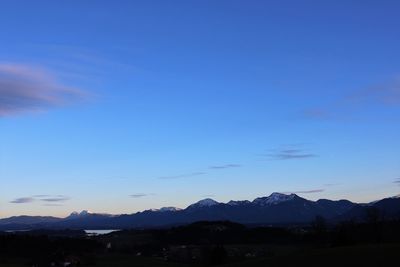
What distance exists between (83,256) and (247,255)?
4800 centimetres

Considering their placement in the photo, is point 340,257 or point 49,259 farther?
point 49,259

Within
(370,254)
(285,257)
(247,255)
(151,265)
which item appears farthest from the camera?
(247,255)

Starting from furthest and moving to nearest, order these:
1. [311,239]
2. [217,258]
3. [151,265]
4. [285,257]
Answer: [311,239] < [151,265] < [217,258] < [285,257]

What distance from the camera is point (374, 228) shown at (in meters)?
140

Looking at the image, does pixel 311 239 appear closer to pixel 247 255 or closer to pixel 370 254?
pixel 247 255

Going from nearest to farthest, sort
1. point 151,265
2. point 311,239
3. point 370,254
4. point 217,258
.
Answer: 1. point 370,254
2. point 217,258
3. point 151,265
4. point 311,239

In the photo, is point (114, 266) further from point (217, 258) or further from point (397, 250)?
point (397, 250)

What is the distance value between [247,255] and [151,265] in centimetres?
4051

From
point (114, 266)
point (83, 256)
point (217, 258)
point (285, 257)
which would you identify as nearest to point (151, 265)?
point (114, 266)

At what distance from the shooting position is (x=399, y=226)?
148m

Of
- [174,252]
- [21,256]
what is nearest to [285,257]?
[174,252]

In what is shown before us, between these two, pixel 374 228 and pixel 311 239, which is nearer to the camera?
pixel 374 228

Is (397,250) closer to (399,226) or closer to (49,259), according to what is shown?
(399,226)

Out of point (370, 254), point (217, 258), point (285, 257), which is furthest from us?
point (217, 258)
